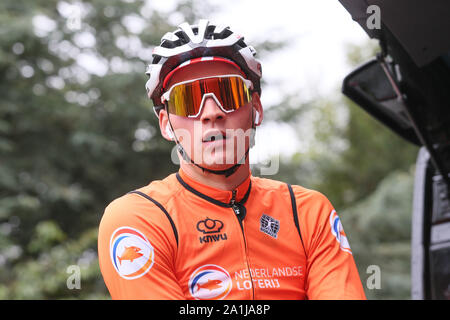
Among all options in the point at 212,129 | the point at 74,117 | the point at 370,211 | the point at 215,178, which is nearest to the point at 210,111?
the point at 212,129

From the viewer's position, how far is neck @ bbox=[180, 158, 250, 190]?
2393 millimetres

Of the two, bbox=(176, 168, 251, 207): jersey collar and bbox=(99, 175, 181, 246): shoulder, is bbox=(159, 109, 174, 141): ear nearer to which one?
bbox=(176, 168, 251, 207): jersey collar

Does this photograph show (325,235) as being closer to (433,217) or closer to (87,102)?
(433,217)

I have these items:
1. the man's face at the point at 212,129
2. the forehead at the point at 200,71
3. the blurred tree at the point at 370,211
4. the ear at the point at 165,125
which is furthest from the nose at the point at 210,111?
the blurred tree at the point at 370,211

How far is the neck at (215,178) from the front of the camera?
94.2 inches

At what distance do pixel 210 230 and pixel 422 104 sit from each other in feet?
6.88

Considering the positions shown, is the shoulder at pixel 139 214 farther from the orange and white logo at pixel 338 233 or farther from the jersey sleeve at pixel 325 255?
the orange and white logo at pixel 338 233

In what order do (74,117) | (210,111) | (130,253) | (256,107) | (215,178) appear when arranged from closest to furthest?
1. (130,253)
2. (210,111)
3. (215,178)
4. (256,107)
5. (74,117)

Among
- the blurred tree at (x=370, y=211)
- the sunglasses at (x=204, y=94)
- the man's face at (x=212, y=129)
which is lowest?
the blurred tree at (x=370, y=211)

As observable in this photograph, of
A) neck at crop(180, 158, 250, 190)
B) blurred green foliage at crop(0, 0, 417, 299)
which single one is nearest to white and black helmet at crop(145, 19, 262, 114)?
neck at crop(180, 158, 250, 190)

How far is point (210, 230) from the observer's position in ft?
7.31

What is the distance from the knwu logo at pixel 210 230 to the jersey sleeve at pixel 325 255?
38cm

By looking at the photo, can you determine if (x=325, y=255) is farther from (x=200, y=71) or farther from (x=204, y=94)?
(x=200, y=71)
